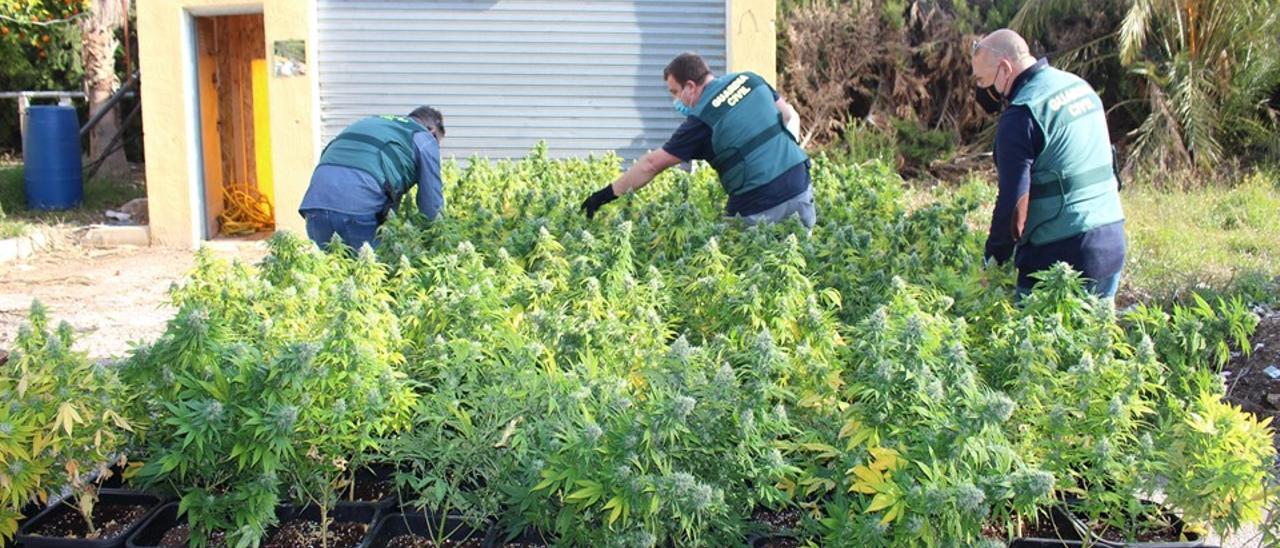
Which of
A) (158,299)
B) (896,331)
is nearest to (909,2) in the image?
(158,299)

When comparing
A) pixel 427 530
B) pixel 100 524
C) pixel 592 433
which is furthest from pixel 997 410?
pixel 100 524

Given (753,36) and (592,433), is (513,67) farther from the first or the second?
(592,433)

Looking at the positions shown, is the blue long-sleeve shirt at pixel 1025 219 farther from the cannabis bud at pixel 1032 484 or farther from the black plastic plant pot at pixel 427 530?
the black plastic plant pot at pixel 427 530

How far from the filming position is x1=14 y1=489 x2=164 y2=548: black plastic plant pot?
3.48 metres

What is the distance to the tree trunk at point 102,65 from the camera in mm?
14852

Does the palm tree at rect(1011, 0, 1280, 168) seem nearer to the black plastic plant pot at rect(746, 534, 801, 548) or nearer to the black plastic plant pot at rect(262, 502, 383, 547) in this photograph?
the black plastic plant pot at rect(746, 534, 801, 548)

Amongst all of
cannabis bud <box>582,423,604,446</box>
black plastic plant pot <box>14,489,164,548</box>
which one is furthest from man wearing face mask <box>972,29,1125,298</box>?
black plastic plant pot <box>14,489,164,548</box>

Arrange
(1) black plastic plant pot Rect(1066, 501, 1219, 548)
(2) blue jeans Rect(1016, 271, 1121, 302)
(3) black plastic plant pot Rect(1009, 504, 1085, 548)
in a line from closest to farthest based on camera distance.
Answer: (1) black plastic plant pot Rect(1066, 501, 1219, 548)
(3) black plastic plant pot Rect(1009, 504, 1085, 548)
(2) blue jeans Rect(1016, 271, 1121, 302)

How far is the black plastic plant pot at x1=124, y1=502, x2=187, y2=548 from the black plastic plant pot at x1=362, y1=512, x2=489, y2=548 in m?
0.65

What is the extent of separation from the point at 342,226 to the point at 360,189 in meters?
0.23

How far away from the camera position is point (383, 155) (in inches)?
259

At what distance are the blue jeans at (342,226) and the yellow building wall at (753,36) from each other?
595 cm

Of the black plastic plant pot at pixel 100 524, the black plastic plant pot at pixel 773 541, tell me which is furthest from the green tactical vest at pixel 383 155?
the black plastic plant pot at pixel 773 541

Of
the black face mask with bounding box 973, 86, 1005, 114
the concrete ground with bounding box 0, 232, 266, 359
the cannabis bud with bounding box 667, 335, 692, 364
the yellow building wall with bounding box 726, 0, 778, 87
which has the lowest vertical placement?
the concrete ground with bounding box 0, 232, 266, 359
